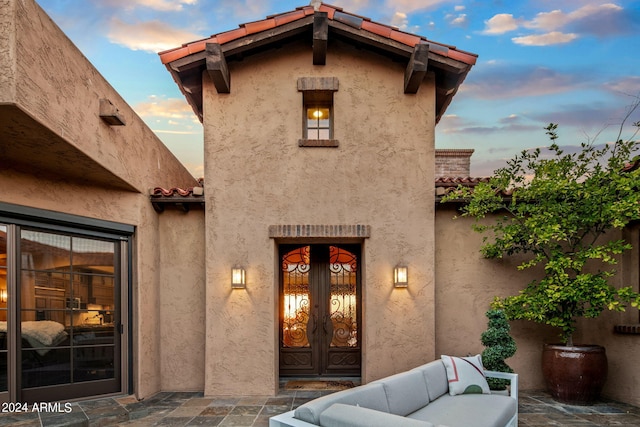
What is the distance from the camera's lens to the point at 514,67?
31.5ft

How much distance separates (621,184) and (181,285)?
6.76 meters

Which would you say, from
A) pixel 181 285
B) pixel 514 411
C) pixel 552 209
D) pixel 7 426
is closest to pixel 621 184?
pixel 552 209

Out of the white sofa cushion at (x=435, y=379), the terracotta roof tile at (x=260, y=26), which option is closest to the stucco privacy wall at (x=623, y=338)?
the white sofa cushion at (x=435, y=379)

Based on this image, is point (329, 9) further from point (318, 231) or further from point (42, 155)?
point (42, 155)

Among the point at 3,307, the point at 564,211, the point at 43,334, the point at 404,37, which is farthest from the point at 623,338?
the point at 3,307

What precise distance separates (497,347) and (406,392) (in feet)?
6.50

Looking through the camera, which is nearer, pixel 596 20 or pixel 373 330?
pixel 373 330

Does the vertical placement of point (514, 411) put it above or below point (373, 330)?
below

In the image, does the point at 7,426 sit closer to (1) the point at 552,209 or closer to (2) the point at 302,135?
(2) the point at 302,135

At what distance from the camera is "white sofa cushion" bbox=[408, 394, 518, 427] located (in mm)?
3586

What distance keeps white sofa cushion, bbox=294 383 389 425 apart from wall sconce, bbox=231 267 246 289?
121 inches

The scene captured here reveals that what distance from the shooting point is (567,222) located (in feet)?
17.7

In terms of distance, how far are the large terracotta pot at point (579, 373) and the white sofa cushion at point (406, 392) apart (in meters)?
2.74

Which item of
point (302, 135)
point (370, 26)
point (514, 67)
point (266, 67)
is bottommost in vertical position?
point (302, 135)
